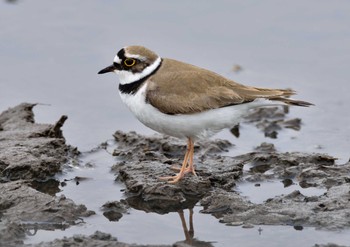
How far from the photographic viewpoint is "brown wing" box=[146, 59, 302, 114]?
8.16 metres

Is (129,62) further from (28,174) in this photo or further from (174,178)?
(28,174)

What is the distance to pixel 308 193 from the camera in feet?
26.6

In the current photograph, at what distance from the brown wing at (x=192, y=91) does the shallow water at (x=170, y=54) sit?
35.2 inches

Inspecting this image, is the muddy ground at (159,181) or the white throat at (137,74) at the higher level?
the white throat at (137,74)

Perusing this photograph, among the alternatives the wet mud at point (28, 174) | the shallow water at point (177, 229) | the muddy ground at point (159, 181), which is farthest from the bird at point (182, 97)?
the wet mud at point (28, 174)

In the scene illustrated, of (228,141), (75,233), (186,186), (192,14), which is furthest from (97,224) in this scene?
(192,14)

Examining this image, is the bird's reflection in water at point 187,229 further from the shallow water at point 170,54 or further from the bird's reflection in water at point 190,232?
the shallow water at point 170,54

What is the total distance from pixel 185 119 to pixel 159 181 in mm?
627

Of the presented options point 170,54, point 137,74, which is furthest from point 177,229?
point 170,54

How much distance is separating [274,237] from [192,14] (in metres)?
6.28

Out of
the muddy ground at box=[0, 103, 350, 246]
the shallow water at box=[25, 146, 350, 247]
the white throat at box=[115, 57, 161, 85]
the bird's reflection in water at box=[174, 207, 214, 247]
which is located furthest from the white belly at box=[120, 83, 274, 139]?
the bird's reflection in water at box=[174, 207, 214, 247]

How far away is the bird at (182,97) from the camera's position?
8.18 metres

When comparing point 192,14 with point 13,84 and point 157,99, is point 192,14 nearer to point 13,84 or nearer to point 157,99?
point 13,84

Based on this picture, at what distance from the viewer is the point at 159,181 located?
27.1 feet
